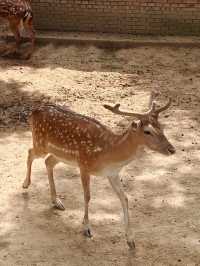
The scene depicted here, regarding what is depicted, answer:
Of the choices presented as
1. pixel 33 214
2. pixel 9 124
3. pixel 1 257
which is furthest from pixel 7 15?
pixel 1 257

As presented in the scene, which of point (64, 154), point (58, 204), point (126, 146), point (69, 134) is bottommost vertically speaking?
point (58, 204)

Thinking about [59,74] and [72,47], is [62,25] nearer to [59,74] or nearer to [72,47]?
[72,47]

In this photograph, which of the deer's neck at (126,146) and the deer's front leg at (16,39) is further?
the deer's front leg at (16,39)

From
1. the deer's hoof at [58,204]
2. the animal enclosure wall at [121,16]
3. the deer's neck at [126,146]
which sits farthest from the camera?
the animal enclosure wall at [121,16]

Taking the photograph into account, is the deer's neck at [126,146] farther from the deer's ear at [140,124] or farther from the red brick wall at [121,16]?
the red brick wall at [121,16]

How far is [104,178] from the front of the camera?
7.70 metres

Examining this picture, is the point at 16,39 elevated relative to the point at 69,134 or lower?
lower

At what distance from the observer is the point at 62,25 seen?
13000 mm

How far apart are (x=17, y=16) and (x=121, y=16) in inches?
89.9

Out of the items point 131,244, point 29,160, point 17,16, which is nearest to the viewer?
point 131,244

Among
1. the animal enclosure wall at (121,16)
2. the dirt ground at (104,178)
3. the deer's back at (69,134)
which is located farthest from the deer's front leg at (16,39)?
the deer's back at (69,134)

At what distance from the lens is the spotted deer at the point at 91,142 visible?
225 inches

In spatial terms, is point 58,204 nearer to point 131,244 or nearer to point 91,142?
point 91,142

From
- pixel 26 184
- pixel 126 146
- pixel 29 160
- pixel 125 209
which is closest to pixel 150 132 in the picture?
pixel 126 146
